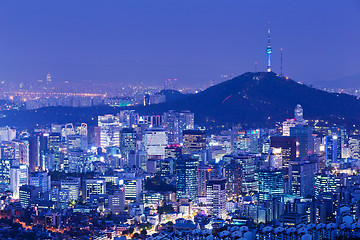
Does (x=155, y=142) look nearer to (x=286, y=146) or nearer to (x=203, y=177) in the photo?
(x=286, y=146)

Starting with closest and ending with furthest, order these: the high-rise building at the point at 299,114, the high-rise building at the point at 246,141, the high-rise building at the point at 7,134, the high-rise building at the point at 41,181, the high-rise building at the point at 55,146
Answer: the high-rise building at the point at 41,181 → the high-rise building at the point at 55,146 → the high-rise building at the point at 246,141 → the high-rise building at the point at 7,134 → the high-rise building at the point at 299,114

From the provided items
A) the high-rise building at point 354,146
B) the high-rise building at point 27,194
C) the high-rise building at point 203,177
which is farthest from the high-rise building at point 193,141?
the high-rise building at point 27,194

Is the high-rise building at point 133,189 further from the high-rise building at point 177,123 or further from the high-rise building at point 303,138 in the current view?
the high-rise building at point 177,123

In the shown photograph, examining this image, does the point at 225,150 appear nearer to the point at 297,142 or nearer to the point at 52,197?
the point at 297,142

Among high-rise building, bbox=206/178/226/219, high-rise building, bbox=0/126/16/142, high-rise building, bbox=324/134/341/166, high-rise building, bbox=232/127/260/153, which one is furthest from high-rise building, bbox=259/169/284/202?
high-rise building, bbox=0/126/16/142

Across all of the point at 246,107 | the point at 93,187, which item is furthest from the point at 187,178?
the point at 246,107
